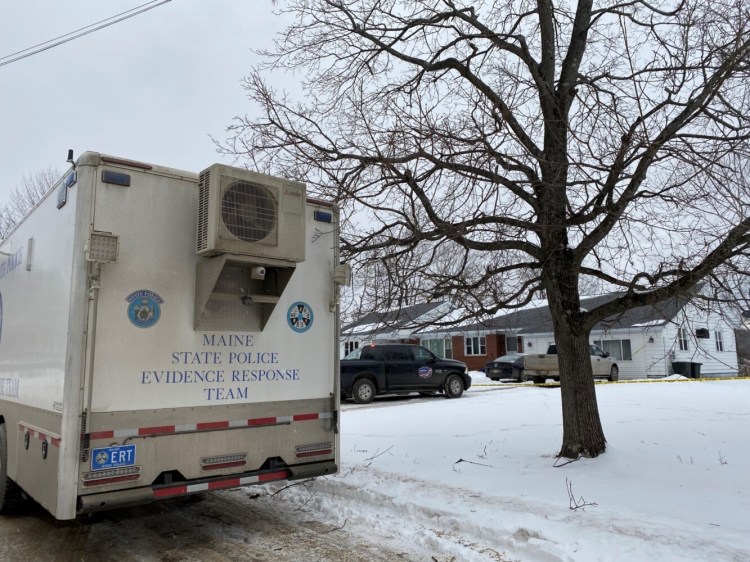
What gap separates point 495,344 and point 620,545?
31635 mm

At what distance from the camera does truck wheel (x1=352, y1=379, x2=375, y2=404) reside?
16734 millimetres

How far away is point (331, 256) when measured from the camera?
603 cm

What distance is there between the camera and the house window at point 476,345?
3628 centimetres

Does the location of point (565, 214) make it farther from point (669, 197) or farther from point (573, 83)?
point (573, 83)

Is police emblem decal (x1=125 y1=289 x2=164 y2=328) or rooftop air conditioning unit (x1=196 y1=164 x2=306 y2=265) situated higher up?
rooftop air conditioning unit (x1=196 y1=164 x2=306 y2=265)

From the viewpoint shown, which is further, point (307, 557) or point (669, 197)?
point (669, 197)

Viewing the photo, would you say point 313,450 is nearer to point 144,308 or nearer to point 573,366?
point 144,308

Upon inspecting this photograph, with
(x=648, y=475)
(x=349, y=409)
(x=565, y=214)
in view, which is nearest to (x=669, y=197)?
(x=565, y=214)

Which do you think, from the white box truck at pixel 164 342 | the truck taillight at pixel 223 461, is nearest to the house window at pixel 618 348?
the white box truck at pixel 164 342

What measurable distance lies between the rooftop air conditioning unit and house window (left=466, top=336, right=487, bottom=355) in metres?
31.9

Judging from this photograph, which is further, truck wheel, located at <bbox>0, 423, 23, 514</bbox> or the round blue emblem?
truck wheel, located at <bbox>0, 423, 23, 514</bbox>

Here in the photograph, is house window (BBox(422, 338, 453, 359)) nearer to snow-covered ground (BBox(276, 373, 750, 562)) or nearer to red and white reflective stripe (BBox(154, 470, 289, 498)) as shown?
snow-covered ground (BBox(276, 373, 750, 562))

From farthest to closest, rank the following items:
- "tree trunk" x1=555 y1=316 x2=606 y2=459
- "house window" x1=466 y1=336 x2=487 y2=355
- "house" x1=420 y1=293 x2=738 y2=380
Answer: "house window" x1=466 y1=336 x2=487 y2=355 → "house" x1=420 y1=293 x2=738 y2=380 → "tree trunk" x1=555 y1=316 x2=606 y2=459

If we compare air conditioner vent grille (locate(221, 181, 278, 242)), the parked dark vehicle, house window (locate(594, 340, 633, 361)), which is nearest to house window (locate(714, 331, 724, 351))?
house window (locate(594, 340, 633, 361))
